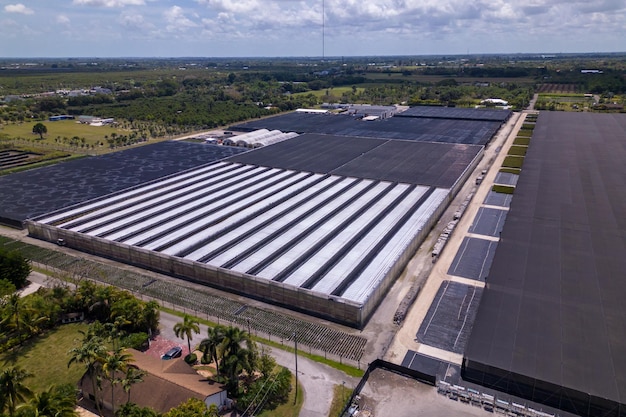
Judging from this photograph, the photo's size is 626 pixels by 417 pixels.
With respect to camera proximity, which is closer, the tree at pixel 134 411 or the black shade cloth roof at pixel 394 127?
the tree at pixel 134 411

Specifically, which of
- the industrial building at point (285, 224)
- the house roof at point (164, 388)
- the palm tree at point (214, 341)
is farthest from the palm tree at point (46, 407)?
the industrial building at point (285, 224)

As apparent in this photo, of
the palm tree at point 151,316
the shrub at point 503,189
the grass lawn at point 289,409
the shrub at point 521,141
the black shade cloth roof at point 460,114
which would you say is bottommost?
the grass lawn at point 289,409

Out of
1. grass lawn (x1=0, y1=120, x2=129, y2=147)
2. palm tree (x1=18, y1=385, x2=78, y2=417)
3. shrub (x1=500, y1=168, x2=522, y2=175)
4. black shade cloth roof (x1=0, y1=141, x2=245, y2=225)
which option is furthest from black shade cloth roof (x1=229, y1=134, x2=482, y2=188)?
grass lawn (x1=0, y1=120, x2=129, y2=147)

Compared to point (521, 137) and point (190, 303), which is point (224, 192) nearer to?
point (190, 303)

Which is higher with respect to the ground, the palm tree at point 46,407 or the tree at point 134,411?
the palm tree at point 46,407

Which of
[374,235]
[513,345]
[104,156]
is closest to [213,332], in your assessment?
[513,345]

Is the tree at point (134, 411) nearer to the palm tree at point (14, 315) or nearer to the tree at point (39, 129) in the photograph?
the palm tree at point (14, 315)

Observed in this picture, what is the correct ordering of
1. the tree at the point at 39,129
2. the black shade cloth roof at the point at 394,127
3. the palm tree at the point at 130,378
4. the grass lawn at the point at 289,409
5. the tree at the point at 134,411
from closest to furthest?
the tree at the point at 134,411
the palm tree at the point at 130,378
the grass lawn at the point at 289,409
the black shade cloth roof at the point at 394,127
the tree at the point at 39,129
